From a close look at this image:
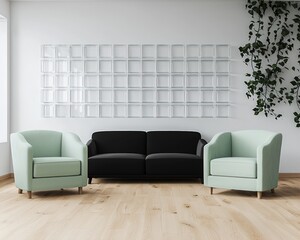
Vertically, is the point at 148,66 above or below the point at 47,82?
above

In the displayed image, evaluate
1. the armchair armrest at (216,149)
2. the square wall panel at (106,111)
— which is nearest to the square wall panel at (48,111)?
the square wall panel at (106,111)

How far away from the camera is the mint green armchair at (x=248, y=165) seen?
550 cm

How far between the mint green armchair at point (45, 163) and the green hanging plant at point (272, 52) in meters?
2.87

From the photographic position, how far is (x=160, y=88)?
7.40m

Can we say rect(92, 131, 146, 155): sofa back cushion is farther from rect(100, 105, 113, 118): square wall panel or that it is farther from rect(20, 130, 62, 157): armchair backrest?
rect(20, 130, 62, 157): armchair backrest

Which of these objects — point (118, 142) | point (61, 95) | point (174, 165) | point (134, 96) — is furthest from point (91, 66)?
point (174, 165)

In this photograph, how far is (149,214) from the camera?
446 centimetres

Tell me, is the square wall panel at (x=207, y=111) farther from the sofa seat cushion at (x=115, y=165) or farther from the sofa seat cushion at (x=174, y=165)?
the sofa seat cushion at (x=115, y=165)

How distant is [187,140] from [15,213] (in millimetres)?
3208

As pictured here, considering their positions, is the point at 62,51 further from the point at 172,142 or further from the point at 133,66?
the point at 172,142

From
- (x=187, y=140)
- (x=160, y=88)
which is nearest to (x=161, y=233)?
(x=187, y=140)

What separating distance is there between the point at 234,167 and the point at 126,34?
2.90 metres

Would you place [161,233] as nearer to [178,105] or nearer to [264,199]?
[264,199]

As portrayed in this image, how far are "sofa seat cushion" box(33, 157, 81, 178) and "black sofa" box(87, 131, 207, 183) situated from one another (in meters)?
0.96
